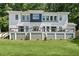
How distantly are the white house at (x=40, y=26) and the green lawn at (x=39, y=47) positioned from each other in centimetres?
22

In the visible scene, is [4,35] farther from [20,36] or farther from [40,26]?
[40,26]

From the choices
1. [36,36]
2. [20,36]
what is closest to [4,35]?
[20,36]

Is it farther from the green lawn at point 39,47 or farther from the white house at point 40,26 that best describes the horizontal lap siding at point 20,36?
the green lawn at point 39,47

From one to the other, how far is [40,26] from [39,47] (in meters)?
0.83

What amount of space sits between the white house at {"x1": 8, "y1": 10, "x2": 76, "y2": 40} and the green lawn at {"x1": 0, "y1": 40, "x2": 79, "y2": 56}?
219 mm

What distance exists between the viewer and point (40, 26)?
11.3m

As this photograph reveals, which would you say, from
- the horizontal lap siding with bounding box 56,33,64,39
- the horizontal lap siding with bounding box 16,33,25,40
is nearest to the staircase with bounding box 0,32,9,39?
the horizontal lap siding with bounding box 16,33,25,40

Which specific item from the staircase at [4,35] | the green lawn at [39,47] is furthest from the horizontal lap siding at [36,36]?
the staircase at [4,35]

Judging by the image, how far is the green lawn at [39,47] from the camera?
10234 millimetres

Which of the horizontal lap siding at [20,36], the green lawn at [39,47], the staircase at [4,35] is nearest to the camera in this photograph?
the green lawn at [39,47]

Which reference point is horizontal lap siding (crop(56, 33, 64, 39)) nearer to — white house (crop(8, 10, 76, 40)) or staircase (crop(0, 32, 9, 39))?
white house (crop(8, 10, 76, 40))

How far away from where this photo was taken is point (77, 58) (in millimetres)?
9672

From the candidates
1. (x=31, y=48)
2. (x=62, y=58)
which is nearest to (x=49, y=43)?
(x=31, y=48)

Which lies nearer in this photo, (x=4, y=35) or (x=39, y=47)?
(x=39, y=47)
